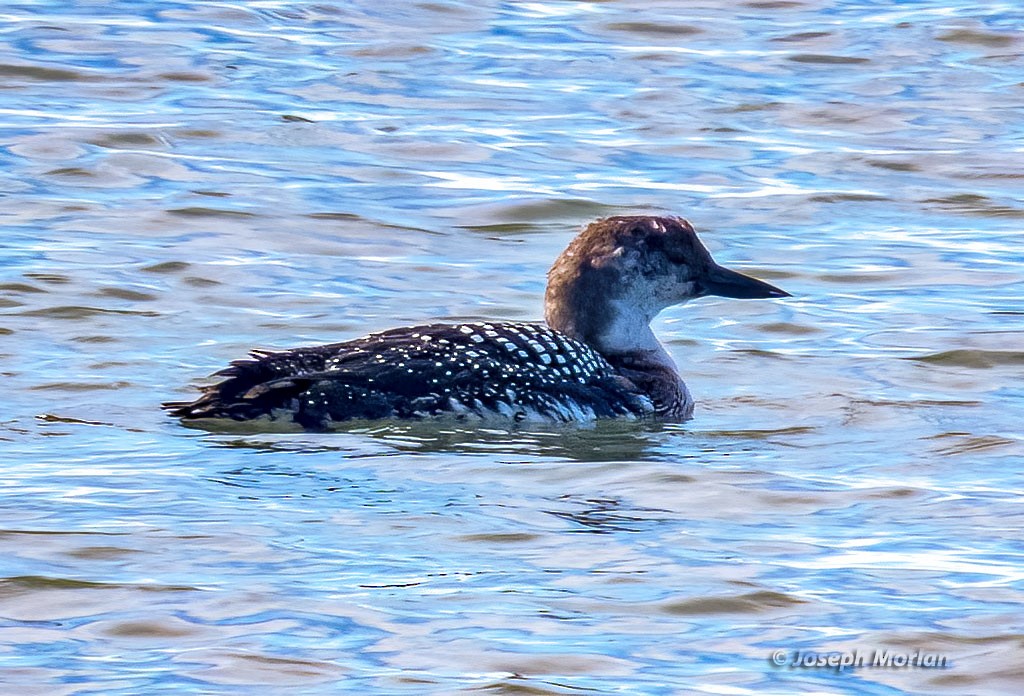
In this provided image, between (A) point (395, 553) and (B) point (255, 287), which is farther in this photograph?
(B) point (255, 287)

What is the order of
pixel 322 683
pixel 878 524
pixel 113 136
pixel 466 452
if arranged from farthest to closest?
pixel 113 136 → pixel 466 452 → pixel 878 524 → pixel 322 683

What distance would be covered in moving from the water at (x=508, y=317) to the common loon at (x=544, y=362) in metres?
0.13

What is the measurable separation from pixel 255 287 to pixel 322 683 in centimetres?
453

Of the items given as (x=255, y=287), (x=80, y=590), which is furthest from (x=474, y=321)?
(x=80, y=590)

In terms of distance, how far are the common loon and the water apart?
13cm

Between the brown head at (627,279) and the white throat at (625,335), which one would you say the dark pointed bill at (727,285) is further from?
the white throat at (625,335)

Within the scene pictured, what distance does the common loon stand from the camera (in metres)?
6.70

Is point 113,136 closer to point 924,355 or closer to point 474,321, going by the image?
point 474,321

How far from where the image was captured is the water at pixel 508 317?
16.3 ft

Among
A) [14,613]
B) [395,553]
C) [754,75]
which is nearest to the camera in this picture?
[14,613]

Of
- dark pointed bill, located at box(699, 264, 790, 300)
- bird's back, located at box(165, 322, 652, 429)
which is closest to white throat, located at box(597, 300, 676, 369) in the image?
dark pointed bill, located at box(699, 264, 790, 300)

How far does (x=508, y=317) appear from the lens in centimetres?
872

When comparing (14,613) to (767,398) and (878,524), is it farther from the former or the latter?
(767,398)

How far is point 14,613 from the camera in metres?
5.00
